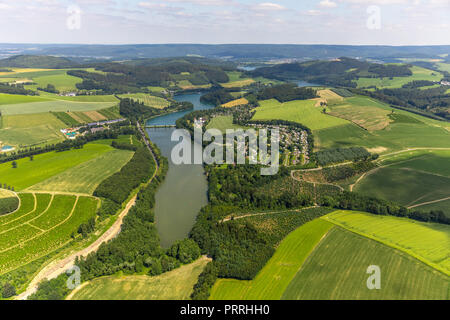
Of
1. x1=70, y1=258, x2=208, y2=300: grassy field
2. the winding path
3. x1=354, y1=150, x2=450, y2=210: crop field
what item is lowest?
x1=70, y1=258, x2=208, y2=300: grassy field

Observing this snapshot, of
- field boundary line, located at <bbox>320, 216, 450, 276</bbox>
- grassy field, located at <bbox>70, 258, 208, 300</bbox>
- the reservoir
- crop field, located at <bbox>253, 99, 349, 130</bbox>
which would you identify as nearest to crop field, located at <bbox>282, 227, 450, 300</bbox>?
field boundary line, located at <bbox>320, 216, 450, 276</bbox>

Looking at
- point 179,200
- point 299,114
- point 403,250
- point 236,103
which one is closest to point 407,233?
point 403,250

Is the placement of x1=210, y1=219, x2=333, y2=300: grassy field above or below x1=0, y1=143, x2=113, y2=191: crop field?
below

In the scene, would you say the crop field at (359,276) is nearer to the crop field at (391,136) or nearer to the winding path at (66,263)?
the winding path at (66,263)

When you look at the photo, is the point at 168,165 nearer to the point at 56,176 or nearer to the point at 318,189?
the point at 56,176

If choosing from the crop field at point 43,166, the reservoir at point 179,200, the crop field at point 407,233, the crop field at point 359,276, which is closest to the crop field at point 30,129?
the crop field at point 43,166

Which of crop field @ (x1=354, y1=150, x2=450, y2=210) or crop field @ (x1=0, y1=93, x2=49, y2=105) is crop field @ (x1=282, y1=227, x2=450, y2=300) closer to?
crop field @ (x1=354, y1=150, x2=450, y2=210)

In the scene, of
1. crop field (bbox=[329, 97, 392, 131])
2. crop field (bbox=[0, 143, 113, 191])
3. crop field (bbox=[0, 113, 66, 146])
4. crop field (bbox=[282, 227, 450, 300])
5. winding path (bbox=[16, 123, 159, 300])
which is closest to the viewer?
crop field (bbox=[282, 227, 450, 300])

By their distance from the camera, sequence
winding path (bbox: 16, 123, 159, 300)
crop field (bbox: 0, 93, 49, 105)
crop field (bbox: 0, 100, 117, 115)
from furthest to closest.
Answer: crop field (bbox: 0, 93, 49, 105) → crop field (bbox: 0, 100, 117, 115) → winding path (bbox: 16, 123, 159, 300)
